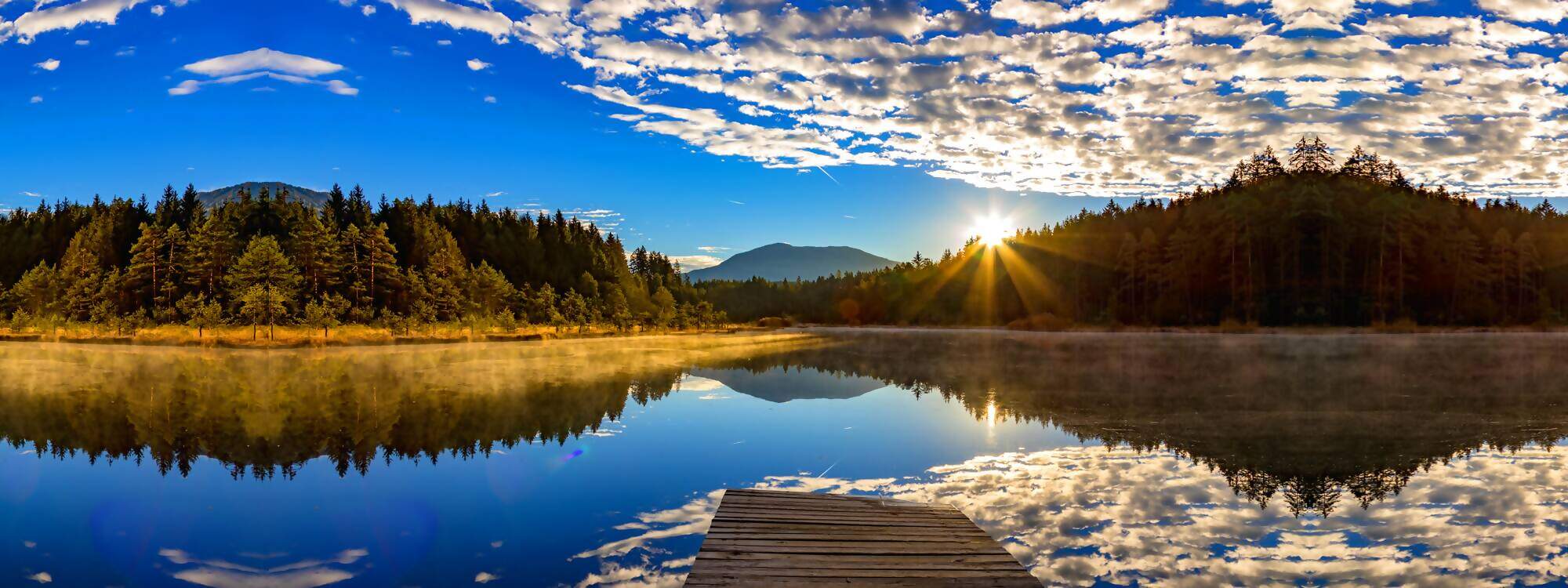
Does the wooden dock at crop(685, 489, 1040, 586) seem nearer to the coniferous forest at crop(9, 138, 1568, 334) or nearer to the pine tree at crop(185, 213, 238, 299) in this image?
the coniferous forest at crop(9, 138, 1568, 334)

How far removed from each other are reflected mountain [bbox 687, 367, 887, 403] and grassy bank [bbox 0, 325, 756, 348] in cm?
3760

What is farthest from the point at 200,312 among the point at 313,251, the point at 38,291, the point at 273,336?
the point at 38,291

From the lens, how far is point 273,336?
210ft

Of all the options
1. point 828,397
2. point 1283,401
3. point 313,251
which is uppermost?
point 313,251

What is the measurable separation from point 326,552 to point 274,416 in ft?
54.3

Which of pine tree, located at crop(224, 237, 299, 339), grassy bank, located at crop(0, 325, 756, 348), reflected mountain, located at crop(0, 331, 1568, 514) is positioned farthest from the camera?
grassy bank, located at crop(0, 325, 756, 348)

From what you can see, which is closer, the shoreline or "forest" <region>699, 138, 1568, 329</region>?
the shoreline

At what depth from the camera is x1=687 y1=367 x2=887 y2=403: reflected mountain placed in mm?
36484

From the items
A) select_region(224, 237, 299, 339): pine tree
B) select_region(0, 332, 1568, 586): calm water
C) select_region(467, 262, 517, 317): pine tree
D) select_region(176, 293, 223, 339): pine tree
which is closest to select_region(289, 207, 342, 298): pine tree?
select_region(224, 237, 299, 339): pine tree

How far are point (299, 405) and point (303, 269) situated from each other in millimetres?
46925

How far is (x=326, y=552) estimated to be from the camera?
40.4ft

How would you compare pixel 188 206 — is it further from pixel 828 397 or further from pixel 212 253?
pixel 828 397

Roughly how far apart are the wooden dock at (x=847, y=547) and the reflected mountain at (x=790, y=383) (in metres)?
20.7

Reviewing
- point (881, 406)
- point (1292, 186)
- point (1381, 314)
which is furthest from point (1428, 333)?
point (881, 406)
